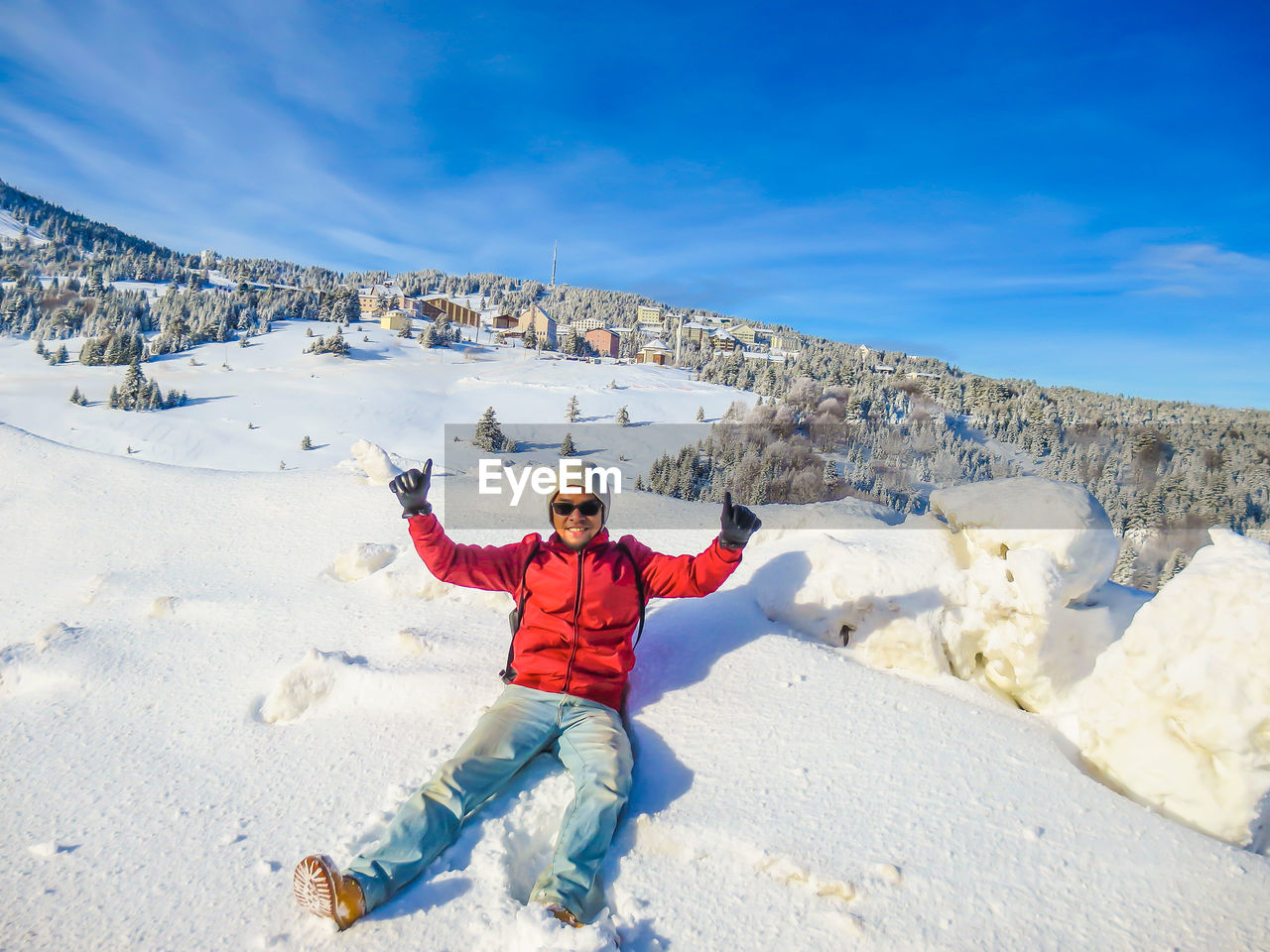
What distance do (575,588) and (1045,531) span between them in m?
2.25

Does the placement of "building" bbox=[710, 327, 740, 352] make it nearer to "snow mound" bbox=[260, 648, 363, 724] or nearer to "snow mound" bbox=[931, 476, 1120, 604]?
"snow mound" bbox=[931, 476, 1120, 604]

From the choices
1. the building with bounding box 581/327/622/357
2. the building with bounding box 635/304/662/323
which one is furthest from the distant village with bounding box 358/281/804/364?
the building with bounding box 635/304/662/323

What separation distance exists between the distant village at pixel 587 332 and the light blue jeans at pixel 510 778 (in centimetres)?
6347

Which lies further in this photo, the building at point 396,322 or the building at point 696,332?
the building at point 696,332

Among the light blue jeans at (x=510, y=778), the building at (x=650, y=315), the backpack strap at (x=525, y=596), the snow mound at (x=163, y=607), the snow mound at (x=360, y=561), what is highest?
the building at (x=650, y=315)

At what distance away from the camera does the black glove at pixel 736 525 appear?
258cm

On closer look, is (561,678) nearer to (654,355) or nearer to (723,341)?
(654,355)

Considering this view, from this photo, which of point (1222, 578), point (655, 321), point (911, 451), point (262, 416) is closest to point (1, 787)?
point (1222, 578)

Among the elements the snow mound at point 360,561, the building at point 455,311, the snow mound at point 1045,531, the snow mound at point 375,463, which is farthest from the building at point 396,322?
the snow mound at point 1045,531

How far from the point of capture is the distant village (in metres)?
68.0

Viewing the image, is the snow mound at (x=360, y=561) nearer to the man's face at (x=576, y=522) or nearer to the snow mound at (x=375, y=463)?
the snow mound at (x=375, y=463)

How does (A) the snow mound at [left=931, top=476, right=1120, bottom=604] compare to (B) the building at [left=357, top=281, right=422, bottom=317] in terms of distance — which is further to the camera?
(B) the building at [left=357, top=281, right=422, bottom=317]

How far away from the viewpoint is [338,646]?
299 cm

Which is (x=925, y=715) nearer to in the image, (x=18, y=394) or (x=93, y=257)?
(x=18, y=394)
